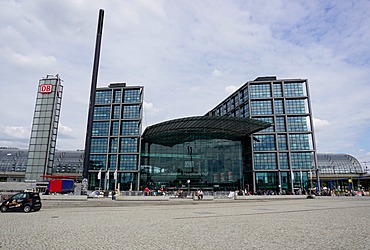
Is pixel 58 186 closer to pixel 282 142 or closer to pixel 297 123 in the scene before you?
pixel 282 142

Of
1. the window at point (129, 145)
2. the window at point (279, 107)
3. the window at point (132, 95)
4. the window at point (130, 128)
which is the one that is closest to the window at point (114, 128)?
the window at point (130, 128)

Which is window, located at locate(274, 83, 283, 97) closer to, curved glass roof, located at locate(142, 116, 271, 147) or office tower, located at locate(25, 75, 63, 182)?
curved glass roof, located at locate(142, 116, 271, 147)

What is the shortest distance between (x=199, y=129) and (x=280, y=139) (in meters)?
22.0

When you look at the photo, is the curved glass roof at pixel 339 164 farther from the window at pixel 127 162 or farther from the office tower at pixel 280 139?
the window at pixel 127 162

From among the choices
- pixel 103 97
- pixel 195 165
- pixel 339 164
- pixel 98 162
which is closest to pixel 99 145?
pixel 98 162

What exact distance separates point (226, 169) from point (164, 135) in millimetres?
18756

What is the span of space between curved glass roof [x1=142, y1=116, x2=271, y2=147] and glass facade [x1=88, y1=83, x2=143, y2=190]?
18.2 ft

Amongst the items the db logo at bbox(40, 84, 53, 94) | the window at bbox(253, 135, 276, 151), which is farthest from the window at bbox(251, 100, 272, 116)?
the db logo at bbox(40, 84, 53, 94)

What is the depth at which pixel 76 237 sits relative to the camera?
9.50m

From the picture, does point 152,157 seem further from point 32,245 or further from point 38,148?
point 32,245

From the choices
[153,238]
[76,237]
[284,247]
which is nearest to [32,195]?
[76,237]

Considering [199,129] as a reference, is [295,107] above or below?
above

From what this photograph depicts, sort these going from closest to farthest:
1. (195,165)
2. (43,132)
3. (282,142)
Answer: (43,132), (195,165), (282,142)

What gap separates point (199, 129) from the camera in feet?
250
